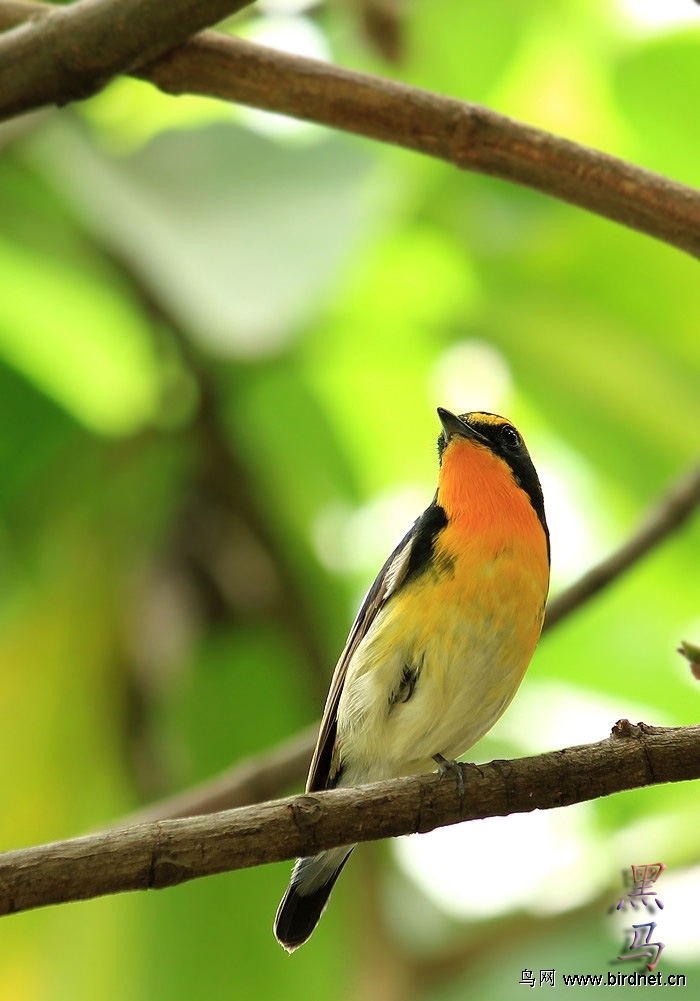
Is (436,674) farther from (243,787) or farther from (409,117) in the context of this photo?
(409,117)

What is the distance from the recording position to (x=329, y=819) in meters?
2.31

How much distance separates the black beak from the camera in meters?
3.75

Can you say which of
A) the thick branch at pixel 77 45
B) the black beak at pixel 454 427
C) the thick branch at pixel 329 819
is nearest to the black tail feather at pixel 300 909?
the thick branch at pixel 329 819

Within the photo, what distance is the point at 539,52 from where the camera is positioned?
522cm

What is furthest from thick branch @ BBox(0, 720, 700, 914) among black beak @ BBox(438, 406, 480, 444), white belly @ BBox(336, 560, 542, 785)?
black beak @ BBox(438, 406, 480, 444)

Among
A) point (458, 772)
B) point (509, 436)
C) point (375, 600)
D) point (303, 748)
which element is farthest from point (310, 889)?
point (509, 436)

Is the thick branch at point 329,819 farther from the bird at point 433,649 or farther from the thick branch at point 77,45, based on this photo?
the thick branch at point 77,45

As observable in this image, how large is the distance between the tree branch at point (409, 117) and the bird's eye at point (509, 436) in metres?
1.31

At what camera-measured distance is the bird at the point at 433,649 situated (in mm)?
3377

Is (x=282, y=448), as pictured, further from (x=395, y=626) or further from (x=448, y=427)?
(x=395, y=626)

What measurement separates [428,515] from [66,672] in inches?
64.1

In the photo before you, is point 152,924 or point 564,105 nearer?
point 152,924

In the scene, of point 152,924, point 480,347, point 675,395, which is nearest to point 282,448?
point 480,347

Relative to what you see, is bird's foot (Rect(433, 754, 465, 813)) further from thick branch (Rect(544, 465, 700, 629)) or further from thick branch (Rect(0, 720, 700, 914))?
thick branch (Rect(544, 465, 700, 629))
